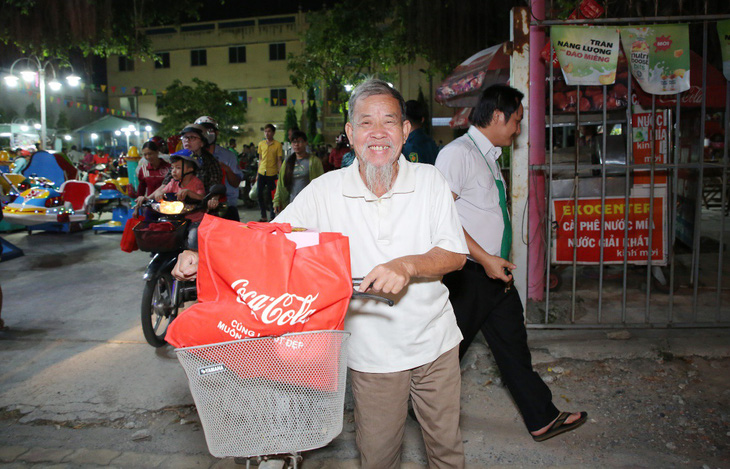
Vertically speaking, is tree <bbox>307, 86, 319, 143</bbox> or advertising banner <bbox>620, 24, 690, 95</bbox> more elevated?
tree <bbox>307, 86, 319, 143</bbox>

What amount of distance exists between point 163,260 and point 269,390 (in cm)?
353

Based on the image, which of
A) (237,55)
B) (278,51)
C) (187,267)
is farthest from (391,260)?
(237,55)

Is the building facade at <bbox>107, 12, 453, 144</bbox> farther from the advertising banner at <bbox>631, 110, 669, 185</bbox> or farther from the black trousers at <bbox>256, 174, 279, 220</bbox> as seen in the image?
the advertising banner at <bbox>631, 110, 669, 185</bbox>

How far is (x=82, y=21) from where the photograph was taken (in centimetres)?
1090

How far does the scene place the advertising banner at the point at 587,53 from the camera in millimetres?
4262

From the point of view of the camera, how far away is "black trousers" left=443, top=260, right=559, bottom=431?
121 inches

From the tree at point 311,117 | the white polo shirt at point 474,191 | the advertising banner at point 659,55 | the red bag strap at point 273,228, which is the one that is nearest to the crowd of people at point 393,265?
the red bag strap at point 273,228

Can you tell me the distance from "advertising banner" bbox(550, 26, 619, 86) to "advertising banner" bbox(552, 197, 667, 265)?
4.01 feet

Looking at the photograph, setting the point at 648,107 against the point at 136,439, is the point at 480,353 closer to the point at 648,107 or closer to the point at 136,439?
the point at 136,439

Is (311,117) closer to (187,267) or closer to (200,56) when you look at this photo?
(200,56)

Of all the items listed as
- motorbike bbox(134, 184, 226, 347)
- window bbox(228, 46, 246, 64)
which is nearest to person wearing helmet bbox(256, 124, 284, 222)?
motorbike bbox(134, 184, 226, 347)

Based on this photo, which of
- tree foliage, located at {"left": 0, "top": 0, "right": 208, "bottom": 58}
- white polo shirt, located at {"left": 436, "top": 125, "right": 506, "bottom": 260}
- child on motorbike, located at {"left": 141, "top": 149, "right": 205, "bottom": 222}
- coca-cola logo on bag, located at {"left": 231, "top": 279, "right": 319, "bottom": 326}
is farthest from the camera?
tree foliage, located at {"left": 0, "top": 0, "right": 208, "bottom": 58}

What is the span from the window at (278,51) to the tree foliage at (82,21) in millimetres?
29314

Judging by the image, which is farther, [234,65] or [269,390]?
[234,65]
